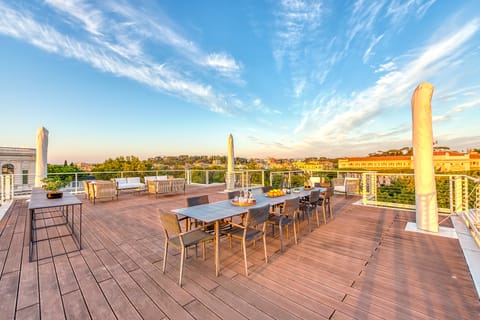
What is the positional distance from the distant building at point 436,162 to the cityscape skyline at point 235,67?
2870 millimetres

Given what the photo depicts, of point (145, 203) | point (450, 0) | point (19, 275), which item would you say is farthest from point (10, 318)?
point (450, 0)

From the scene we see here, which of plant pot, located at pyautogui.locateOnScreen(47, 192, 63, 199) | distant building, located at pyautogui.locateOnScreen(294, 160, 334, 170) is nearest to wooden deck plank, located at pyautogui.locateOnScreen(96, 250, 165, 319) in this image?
plant pot, located at pyautogui.locateOnScreen(47, 192, 63, 199)

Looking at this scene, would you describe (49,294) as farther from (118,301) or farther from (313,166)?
(313,166)

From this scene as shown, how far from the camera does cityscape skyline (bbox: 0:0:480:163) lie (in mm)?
5816

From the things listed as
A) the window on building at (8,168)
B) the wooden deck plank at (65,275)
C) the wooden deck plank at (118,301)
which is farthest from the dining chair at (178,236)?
the window on building at (8,168)

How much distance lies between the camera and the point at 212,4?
652 cm

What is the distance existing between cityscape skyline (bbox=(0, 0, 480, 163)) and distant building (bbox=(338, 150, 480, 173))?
9.42 feet

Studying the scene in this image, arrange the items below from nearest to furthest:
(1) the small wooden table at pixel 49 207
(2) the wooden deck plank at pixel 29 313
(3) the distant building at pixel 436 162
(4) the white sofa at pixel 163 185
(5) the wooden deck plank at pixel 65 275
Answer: (2) the wooden deck plank at pixel 29 313
(5) the wooden deck plank at pixel 65 275
(1) the small wooden table at pixel 49 207
(4) the white sofa at pixel 163 185
(3) the distant building at pixel 436 162

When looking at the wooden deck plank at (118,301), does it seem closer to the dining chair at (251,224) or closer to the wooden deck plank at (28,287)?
the wooden deck plank at (28,287)

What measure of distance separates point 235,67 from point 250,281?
897 cm

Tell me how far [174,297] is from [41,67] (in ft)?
32.9

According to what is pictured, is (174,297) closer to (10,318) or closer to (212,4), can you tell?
(10,318)

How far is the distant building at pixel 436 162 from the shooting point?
14289mm

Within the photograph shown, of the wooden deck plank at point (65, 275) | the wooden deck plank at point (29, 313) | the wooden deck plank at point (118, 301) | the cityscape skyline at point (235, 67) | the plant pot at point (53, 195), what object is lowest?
the wooden deck plank at point (65, 275)
